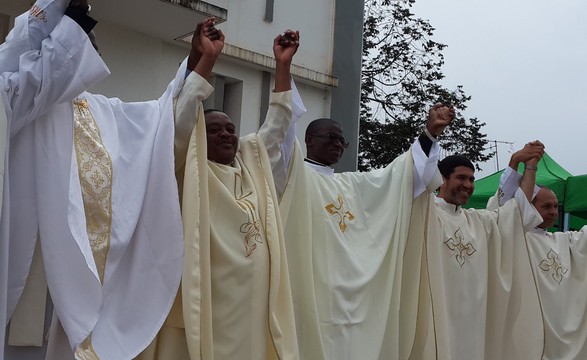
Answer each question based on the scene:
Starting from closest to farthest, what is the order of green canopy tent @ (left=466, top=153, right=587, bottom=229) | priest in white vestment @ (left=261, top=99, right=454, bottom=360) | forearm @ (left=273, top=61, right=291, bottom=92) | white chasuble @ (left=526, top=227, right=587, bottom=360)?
forearm @ (left=273, top=61, right=291, bottom=92) → priest in white vestment @ (left=261, top=99, right=454, bottom=360) → white chasuble @ (left=526, top=227, right=587, bottom=360) → green canopy tent @ (left=466, top=153, right=587, bottom=229)

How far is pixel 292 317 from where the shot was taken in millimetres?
4086

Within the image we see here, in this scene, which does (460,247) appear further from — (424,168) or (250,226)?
(250,226)

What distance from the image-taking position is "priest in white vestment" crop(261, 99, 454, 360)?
4703 mm

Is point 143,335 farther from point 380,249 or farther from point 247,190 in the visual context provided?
point 380,249

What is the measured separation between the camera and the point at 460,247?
573 centimetres

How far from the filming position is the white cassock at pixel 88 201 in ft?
11.2

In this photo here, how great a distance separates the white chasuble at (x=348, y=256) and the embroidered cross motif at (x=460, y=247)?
50cm

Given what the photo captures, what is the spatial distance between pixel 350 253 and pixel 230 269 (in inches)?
50.9

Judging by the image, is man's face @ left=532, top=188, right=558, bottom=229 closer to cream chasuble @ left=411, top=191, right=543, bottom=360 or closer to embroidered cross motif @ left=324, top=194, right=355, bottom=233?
cream chasuble @ left=411, top=191, right=543, bottom=360

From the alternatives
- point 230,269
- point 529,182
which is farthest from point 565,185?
Result: point 230,269

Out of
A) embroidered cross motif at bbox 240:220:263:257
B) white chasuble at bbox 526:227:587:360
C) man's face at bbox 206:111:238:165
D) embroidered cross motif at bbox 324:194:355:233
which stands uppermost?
man's face at bbox 206:111:238:165

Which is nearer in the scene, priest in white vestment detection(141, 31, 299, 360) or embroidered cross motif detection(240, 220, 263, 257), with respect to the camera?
priest in white vestment detection(141, 31, 299, 360)

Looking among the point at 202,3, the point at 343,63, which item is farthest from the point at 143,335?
the point at 343,63

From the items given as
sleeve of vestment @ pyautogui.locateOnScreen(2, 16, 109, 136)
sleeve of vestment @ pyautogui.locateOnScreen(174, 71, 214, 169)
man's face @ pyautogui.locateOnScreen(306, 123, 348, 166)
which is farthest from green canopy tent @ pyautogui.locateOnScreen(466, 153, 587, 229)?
sleeve of vestment @ pyautogui.locateOnScreen(2, 16, 109, 136)
